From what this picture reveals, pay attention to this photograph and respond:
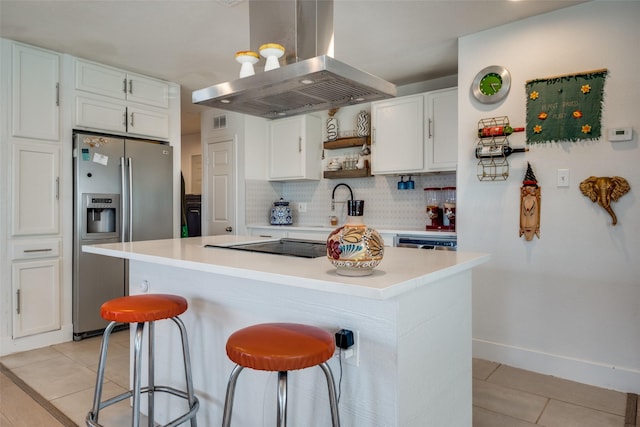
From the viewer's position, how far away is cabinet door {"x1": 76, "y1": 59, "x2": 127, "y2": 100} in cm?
350

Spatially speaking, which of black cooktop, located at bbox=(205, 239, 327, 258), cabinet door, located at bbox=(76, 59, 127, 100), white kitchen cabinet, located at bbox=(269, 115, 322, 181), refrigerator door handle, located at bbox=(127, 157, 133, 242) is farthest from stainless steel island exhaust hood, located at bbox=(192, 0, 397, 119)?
white kitchen cabinet, located at bbox=(269, 115, 322, 181)

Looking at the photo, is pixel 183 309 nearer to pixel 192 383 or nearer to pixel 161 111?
pixel 192 383

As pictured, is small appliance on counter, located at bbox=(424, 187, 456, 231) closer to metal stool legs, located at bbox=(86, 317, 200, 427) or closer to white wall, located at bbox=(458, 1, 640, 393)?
white wall, located at bbox=(458, 1, 640, 393)

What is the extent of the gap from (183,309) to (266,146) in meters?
3.35

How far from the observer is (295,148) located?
4.65 meters

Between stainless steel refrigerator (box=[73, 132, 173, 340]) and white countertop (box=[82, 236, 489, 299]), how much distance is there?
1519 millimetres

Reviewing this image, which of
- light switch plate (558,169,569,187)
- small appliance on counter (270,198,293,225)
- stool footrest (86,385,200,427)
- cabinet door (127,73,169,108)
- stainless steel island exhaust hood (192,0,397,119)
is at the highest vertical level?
cabinet door (127,73,169,108)

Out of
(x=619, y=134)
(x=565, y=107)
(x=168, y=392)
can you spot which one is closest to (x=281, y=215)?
(x=168, y=392)

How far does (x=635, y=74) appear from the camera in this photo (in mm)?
2439

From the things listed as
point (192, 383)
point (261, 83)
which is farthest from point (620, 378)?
point (261, 83)

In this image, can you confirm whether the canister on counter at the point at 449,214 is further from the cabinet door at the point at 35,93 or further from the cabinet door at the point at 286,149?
the cabinet door at the point at 35,93

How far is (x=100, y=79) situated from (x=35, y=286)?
1.82m

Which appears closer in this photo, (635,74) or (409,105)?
(635,74)

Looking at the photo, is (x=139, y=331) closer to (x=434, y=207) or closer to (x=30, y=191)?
(x=30, y=191)
